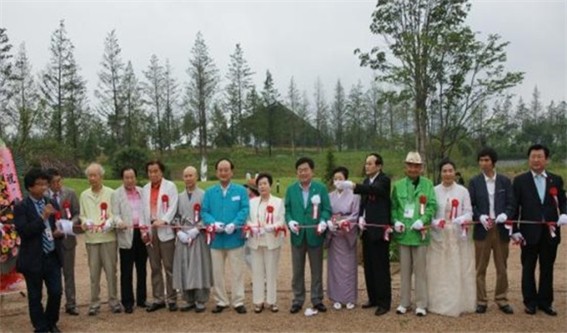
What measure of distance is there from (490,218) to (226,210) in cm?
289

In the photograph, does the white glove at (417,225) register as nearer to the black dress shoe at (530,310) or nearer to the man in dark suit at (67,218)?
the black dress shoe at (530,310)

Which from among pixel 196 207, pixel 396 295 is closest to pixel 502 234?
pixel 396 295

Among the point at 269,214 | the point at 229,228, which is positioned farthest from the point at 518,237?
the point at 229,228

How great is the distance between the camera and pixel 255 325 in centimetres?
573

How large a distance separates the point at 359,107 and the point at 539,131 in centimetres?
1566

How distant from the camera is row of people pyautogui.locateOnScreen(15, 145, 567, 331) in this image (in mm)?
5941

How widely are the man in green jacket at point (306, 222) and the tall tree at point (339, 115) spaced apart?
142ft

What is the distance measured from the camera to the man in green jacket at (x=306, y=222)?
20.1 feet

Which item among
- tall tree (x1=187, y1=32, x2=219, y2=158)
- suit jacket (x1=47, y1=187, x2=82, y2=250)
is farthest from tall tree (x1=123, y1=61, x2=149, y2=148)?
suit jacket (x1=47, y1=187, x2=82, y2=250)

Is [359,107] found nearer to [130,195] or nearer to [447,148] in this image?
[447,148]

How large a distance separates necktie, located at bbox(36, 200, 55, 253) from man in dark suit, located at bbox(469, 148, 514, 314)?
446 centimetres

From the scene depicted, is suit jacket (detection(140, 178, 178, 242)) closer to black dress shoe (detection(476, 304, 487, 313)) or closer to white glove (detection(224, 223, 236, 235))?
white glove (detection(224, 223, 236, 235))

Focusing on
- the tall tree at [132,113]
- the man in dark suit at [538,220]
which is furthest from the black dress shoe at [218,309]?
the tall tree at [132,113]

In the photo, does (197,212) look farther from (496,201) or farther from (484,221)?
(496,201)
